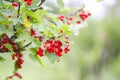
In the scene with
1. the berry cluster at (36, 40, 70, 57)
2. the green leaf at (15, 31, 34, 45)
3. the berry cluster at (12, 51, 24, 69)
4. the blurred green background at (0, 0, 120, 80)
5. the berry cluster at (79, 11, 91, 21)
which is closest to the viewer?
the green leaf at (15, 31, 34, 45)

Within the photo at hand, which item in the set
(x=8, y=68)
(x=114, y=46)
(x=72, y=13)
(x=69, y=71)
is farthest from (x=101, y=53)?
(x=72, y=13)

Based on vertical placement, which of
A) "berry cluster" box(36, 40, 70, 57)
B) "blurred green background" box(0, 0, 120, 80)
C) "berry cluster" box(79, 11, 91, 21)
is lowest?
"blurred green background" box(0, 0, 120, 80)

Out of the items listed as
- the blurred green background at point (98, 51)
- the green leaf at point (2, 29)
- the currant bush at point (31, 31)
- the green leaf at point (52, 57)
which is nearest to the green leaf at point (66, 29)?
the currant bush at point (31, 31)

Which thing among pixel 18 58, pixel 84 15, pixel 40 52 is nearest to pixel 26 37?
pixel 40 52

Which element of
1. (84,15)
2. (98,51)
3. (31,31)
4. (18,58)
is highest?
(31,31)

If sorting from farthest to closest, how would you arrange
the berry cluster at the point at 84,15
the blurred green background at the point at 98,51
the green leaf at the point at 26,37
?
the blurred green background at the point at 98,51, the berry cluster at the point at 84,15, the green leaf at the point at 26,37

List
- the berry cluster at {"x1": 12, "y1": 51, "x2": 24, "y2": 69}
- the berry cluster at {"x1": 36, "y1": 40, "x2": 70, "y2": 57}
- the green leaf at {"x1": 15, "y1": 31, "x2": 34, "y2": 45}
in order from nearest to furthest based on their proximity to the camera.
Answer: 1. the green leaf at {"x1": 15, "y1": 31, "x2": 34, "y2": 45}
2. the berry cluster at {"x1": 36, "y1": 40, "x2": 70, "y2": 57}
3. the berry cluster at {"x1": 12, "y1": 51, "x2": 24, "y2": 69}

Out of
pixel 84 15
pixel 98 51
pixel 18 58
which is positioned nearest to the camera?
pixel 18 58

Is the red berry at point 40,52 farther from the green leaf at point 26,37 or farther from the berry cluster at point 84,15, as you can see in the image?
the berry cluster at point 84,15

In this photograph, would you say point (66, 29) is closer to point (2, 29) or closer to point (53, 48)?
point (53, 48)

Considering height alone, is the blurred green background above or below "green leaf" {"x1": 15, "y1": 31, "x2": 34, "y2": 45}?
below

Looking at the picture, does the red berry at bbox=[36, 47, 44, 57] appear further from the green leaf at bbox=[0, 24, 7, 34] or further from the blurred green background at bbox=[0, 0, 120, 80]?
the blurred green background at bbox=[0, 0, 120, 80]

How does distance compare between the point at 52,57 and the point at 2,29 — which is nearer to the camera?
the point at 2,29

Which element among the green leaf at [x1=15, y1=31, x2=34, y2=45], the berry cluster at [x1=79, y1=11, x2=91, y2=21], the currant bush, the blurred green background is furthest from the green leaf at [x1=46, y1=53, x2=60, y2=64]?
the blurred green background
